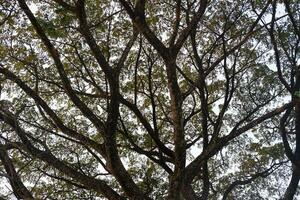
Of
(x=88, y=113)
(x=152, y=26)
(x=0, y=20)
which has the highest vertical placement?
(x=152, y=26)

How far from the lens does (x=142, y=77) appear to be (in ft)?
24.6

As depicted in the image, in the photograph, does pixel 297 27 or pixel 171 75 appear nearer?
pixel 171 75

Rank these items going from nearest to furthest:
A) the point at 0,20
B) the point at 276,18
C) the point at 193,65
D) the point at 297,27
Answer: the point at 0,20
the point at 276,18
the point at 297,27
the point at 193,65

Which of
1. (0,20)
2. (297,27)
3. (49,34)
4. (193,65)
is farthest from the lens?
(193,65)

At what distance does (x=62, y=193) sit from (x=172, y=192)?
237 cm

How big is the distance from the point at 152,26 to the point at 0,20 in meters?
2.28

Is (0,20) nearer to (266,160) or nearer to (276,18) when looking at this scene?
(276,18)

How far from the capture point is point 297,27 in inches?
283

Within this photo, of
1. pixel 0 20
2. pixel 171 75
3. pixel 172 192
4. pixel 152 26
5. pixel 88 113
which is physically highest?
pixel 152 26

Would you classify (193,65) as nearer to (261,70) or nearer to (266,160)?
(261,70)

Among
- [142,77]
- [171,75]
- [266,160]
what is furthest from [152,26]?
[266,160]

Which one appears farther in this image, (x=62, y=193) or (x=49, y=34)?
(x=62, y=193)

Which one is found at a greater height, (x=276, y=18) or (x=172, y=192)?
(x=276, y=18)

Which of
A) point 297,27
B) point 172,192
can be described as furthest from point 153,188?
point 297,27
